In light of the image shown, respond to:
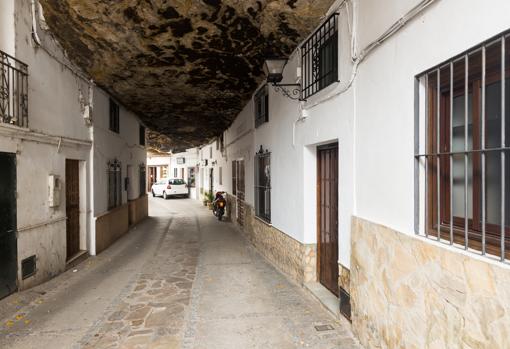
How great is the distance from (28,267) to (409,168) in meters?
5.92

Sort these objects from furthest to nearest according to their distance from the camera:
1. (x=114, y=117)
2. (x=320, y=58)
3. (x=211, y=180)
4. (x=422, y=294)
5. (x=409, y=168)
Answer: (x=211, y=180), (x=114, y=117), (x=320, y=58), (x=409, y=168), (x=422, y=294)

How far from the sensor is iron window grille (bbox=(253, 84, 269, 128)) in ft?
26.3

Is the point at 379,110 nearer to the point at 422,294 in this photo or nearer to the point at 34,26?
the point at 422,294

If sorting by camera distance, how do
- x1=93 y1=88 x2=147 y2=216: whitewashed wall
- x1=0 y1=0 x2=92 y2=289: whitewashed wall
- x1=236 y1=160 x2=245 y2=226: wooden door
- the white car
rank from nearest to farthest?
1. x1=0 y1=0 x2=92 y2=289: whitewashed wall
2. x1=93 y1=88 x2=147 y2=216: whitewashed wall
3. x1=236 y1=160 x2=245 y2=226: wooden door
4. the white car

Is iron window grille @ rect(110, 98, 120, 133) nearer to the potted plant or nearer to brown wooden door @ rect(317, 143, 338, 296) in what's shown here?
brown wooden door @ rect(317, 143, 338, 296)

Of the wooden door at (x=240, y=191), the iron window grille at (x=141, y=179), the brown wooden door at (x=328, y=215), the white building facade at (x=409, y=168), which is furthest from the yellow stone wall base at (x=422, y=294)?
the iron window grille at (x=141, y=179)

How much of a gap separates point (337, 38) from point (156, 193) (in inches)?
978

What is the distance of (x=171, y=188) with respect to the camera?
85.6ft

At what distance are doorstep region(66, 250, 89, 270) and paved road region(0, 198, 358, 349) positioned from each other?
19 centimetres

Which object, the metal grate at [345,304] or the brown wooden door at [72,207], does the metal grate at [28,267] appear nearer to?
the brown wooden door at [72,207]

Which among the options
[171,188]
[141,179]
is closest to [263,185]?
[141,179]

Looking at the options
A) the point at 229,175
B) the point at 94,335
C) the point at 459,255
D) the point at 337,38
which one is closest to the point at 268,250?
the point at 94,335

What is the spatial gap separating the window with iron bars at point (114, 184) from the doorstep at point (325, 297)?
6.59 meters

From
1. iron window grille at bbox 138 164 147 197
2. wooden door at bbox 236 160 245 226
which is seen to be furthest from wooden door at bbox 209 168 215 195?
wooden door at bbox 236 160 245 226
